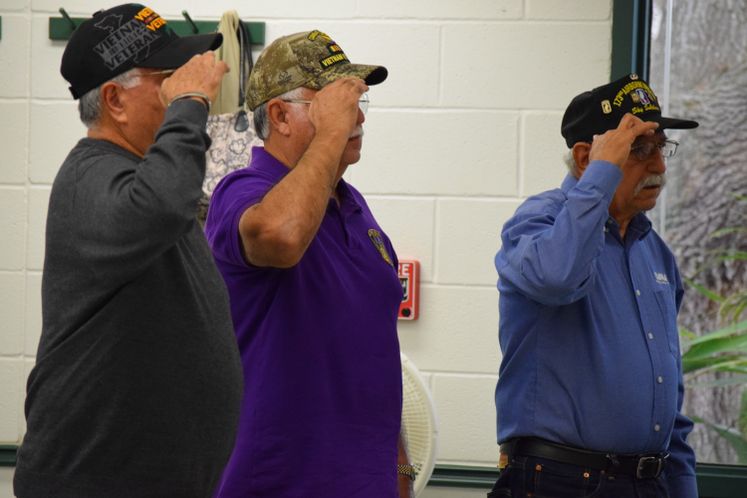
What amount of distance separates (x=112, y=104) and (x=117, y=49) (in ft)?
0.28

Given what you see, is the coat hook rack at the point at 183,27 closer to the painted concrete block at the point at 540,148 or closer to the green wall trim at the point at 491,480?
the painted concrete block at the point at 540,148

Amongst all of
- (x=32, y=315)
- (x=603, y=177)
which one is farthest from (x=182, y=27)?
(x=603, y=177)

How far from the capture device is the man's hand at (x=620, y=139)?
2059 mm

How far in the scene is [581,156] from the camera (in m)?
2.23

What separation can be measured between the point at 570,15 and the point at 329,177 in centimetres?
181

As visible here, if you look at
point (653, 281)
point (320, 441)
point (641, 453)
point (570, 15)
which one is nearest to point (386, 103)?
point (570, 15)

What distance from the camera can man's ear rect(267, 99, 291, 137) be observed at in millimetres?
1820

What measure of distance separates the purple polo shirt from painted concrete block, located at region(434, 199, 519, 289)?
1479 mm

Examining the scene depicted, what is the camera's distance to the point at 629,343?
81.2 inches

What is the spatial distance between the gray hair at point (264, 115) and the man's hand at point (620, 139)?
62cm

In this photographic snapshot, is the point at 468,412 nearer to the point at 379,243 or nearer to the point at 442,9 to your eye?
the point at 442,9

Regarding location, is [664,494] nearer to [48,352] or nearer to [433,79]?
[48,352]

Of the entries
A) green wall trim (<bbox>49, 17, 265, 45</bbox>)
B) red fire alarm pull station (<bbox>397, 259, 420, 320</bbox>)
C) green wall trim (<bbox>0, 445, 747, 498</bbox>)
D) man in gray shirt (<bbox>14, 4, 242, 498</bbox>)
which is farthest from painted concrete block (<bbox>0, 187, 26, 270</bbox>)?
man in gray shirt (<bbox>14, 4, 242, 498</bbox>)

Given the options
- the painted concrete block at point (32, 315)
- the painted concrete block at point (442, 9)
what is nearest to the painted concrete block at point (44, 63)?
the painted concrete block at point (32, 315)
